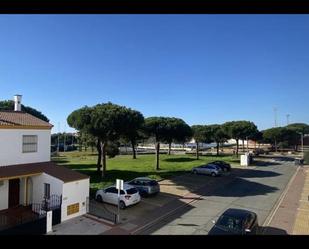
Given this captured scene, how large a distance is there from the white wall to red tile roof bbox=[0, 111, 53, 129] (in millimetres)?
3252

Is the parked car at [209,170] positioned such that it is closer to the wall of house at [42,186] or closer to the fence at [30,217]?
the wall of house at [42,186]

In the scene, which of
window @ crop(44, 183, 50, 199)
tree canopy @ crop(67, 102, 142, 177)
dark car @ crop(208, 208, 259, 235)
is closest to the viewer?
dark car @ crop(208, 208, 259, 235)

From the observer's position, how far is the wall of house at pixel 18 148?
1759 cm

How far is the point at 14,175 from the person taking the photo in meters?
16.4

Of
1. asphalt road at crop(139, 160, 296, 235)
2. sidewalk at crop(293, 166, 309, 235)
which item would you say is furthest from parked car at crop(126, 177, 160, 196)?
sidewalk at crop(293, 166, 309, 235)

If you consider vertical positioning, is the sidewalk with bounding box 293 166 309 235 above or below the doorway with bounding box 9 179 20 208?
below

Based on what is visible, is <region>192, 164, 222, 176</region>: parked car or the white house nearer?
the white house

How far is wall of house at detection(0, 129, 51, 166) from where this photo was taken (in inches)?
693

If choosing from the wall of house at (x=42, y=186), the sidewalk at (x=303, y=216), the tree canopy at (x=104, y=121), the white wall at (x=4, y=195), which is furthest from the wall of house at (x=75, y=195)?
the sidewalk at (x=303, y=216)

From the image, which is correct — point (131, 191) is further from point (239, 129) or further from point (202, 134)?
point (239, 129)

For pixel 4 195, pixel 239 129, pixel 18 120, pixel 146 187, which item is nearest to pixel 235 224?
pixel 146 187

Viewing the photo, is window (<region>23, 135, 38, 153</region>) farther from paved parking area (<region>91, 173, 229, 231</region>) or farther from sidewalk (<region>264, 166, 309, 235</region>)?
sidewalk (<region>264, 166, 309, 235</region>)
